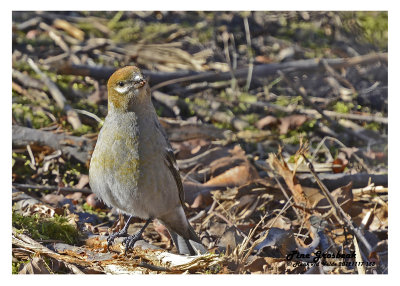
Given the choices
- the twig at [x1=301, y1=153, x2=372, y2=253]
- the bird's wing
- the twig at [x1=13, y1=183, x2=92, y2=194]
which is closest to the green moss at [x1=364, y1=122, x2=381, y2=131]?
the twig at [x1=301, y1=153, x2=372, y2=253]

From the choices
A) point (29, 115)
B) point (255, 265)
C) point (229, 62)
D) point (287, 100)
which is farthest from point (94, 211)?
point (287, 100)

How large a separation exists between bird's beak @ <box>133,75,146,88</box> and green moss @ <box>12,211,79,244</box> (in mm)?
1038

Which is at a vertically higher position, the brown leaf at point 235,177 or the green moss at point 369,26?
the green moss at point 369,26

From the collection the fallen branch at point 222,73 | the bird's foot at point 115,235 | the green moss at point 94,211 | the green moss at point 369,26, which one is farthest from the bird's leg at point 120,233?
the green moss at point 369,26

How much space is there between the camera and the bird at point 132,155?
3416 mm

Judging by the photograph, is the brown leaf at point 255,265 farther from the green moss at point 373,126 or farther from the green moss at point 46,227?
the green moss at point 373,126

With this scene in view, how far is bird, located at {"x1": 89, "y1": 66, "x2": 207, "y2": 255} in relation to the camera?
342cm

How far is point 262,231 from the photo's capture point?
387cm

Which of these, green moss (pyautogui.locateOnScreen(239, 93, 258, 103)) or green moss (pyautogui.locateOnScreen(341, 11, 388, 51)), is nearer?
green moss (pyautogui.locateOnScreen(341, 11, 388, 51))

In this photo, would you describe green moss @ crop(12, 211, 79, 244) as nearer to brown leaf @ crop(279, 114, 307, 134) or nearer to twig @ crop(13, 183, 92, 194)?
twig @ crop(13, 183, 92, 194)
